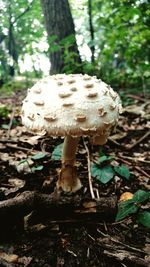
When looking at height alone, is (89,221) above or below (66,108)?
below

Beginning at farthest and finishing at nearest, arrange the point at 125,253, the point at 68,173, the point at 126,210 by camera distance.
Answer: the point at 68,173 → the point at 126,210 → the point at 125,253

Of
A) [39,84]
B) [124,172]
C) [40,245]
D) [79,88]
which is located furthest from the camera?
[124,172]

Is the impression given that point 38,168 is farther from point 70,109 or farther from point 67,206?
point 70,109

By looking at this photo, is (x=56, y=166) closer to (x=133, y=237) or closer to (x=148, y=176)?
(x=148, y=176)

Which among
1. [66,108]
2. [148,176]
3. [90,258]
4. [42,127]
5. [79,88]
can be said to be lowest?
[90,258]

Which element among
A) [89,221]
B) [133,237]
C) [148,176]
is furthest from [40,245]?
[148,176]

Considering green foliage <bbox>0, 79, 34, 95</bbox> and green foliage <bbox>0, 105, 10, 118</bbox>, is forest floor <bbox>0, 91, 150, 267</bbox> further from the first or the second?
green foliage <bbox>0, 79, 34, 95</bbox>

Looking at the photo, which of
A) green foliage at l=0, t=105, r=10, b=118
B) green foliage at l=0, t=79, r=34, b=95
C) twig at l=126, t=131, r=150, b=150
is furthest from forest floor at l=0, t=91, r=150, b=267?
green foliage at l=0, t=79, r=34, b=95

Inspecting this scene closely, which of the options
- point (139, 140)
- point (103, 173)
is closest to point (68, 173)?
point (103, 173)
